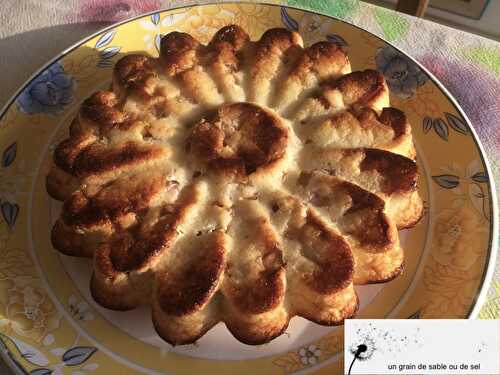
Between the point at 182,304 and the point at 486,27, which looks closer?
the point at 182,304

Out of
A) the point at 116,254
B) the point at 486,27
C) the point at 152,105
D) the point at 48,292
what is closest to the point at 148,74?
the point at 152,105

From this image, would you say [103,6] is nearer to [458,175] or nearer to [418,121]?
[418,121]

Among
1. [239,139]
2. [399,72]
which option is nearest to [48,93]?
[239,139]

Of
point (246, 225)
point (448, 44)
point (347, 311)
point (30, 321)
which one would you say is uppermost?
point (448, 44)

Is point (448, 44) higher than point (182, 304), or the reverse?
point (448, 44)

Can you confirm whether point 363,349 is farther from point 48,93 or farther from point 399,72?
point 48,93

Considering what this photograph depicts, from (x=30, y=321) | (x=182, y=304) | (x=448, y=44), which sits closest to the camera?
(x=182, y=304)
